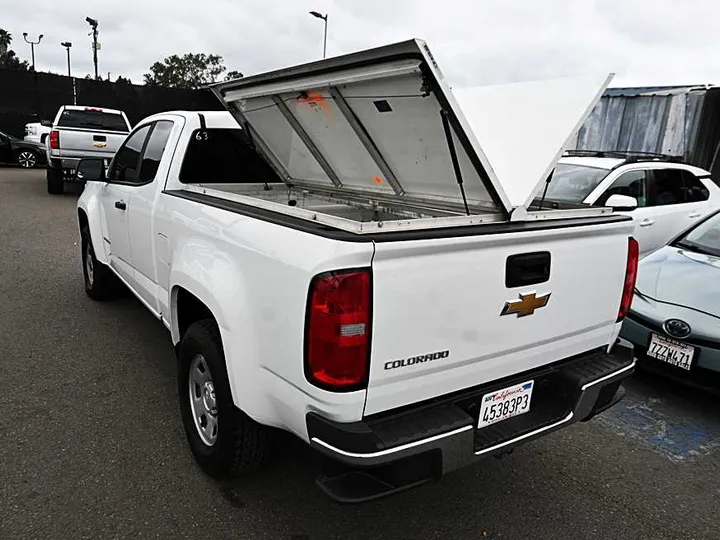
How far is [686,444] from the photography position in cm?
330

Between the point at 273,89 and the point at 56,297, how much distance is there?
361 cm

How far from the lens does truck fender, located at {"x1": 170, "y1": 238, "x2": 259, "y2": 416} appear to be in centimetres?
221

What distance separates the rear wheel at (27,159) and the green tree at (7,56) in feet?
171

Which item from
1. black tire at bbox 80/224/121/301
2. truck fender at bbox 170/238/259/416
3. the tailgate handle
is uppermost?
the tailgate handle

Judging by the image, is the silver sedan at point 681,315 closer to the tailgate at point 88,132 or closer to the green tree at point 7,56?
the tailgate at point 88,132

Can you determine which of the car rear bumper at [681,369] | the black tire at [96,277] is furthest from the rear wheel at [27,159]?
the car rear bumper at [681,369]

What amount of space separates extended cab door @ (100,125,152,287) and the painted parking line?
3.56m

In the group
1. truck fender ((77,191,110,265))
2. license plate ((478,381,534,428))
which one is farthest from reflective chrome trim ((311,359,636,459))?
truck fender ((77,191,110,265))

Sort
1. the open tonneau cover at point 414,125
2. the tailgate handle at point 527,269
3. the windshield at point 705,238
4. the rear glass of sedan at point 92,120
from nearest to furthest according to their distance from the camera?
1. the tailgate handle at point 527,269
2. the open tonneau cover at point 414,125
3. the windshield at point 705,238
4. the rear glass of sedan at point 92,120

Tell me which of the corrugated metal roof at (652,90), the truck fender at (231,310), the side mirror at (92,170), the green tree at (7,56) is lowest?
the truck fender at (231,310)

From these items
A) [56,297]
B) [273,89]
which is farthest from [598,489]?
[56,297]

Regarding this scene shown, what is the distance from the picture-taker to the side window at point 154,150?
376 centimetres

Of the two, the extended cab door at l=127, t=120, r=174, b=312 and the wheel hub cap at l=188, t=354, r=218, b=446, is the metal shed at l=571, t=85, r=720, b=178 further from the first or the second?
the wheel hub cap at l=188, t=354, r=218, b=446

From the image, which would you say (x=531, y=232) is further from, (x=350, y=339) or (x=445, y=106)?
(x=350, y=339)
